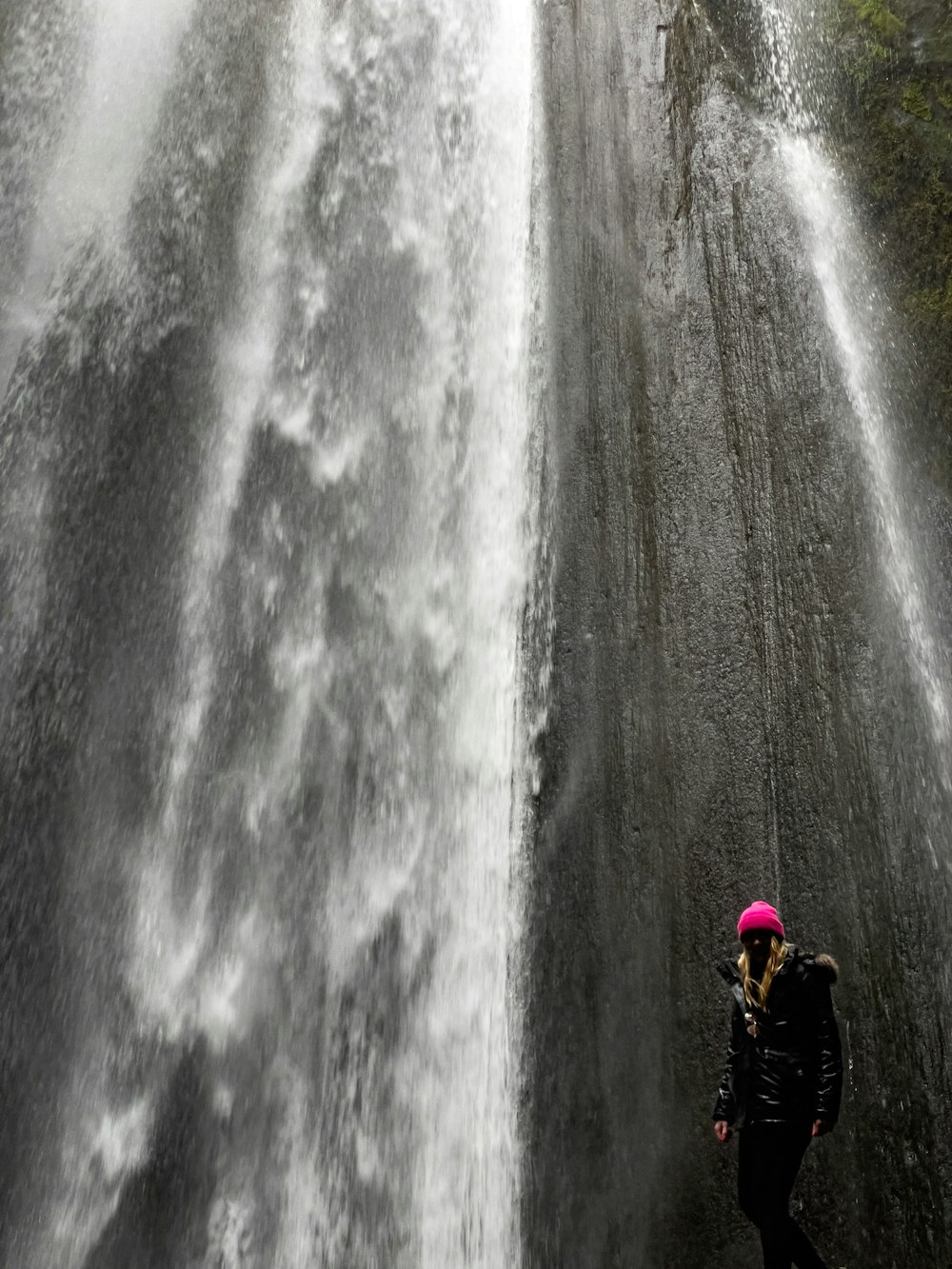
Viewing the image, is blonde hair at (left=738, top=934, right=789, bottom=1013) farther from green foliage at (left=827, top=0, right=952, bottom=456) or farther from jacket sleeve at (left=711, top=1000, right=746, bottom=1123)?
green foliage at (left=827, top=0, right=952, bottom=456)

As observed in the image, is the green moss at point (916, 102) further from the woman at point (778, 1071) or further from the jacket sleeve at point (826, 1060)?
the jacket sleeve at point (826, 1060)

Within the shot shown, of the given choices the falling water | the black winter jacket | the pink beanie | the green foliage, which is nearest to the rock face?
the falling water

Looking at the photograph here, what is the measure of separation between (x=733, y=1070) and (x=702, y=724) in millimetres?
1432

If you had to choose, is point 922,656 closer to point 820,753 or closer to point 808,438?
point 820,753

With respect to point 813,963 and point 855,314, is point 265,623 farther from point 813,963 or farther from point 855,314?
point 855,314

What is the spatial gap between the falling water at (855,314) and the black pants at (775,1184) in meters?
1.53

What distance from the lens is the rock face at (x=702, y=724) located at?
141 inches

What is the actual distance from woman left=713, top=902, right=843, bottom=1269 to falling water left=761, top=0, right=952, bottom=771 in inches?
52.4

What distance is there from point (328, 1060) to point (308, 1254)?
1.97 ft

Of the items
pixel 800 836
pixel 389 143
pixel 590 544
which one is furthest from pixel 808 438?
pixel 389 143

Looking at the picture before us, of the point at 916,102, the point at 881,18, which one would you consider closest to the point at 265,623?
the point at 916,102

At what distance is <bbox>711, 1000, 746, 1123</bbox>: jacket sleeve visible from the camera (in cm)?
300

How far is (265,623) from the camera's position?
4477 millimetres

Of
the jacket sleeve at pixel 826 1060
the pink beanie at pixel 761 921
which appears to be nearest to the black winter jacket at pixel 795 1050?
the jacket sleeve at pixel 826 1060
